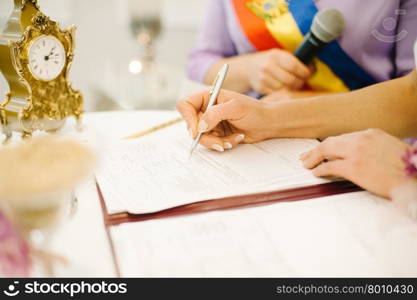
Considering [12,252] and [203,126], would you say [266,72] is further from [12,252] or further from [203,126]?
[12,252]

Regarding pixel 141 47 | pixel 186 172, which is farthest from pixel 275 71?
pixel 141 47

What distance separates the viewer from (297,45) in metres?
0.81

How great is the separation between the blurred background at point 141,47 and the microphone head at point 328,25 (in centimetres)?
82

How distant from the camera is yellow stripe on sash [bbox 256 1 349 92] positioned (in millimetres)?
780

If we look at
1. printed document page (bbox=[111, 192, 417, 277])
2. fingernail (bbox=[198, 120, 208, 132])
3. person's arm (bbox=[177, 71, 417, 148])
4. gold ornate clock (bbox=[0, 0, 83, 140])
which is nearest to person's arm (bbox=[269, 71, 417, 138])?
person's arm (bbox=[177, 71, 417, 148])

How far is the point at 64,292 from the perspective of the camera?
0.34 meters

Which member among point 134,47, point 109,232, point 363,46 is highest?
point 134,47

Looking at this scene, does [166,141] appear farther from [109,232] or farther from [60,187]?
[60,187]

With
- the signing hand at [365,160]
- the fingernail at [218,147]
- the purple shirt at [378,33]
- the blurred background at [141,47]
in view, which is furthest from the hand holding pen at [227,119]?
the blurred background at [141,47]

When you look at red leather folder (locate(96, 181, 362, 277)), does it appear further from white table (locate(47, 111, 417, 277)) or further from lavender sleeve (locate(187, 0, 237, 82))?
lavender sleeve (locate(187, 0, 237, 82))

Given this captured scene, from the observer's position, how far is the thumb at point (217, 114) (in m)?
0.58

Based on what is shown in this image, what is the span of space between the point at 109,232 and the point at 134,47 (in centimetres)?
142

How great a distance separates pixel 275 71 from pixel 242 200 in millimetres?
427

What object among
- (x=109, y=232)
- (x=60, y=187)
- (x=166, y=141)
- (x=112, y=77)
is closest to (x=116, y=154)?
(x=166, y=141)
